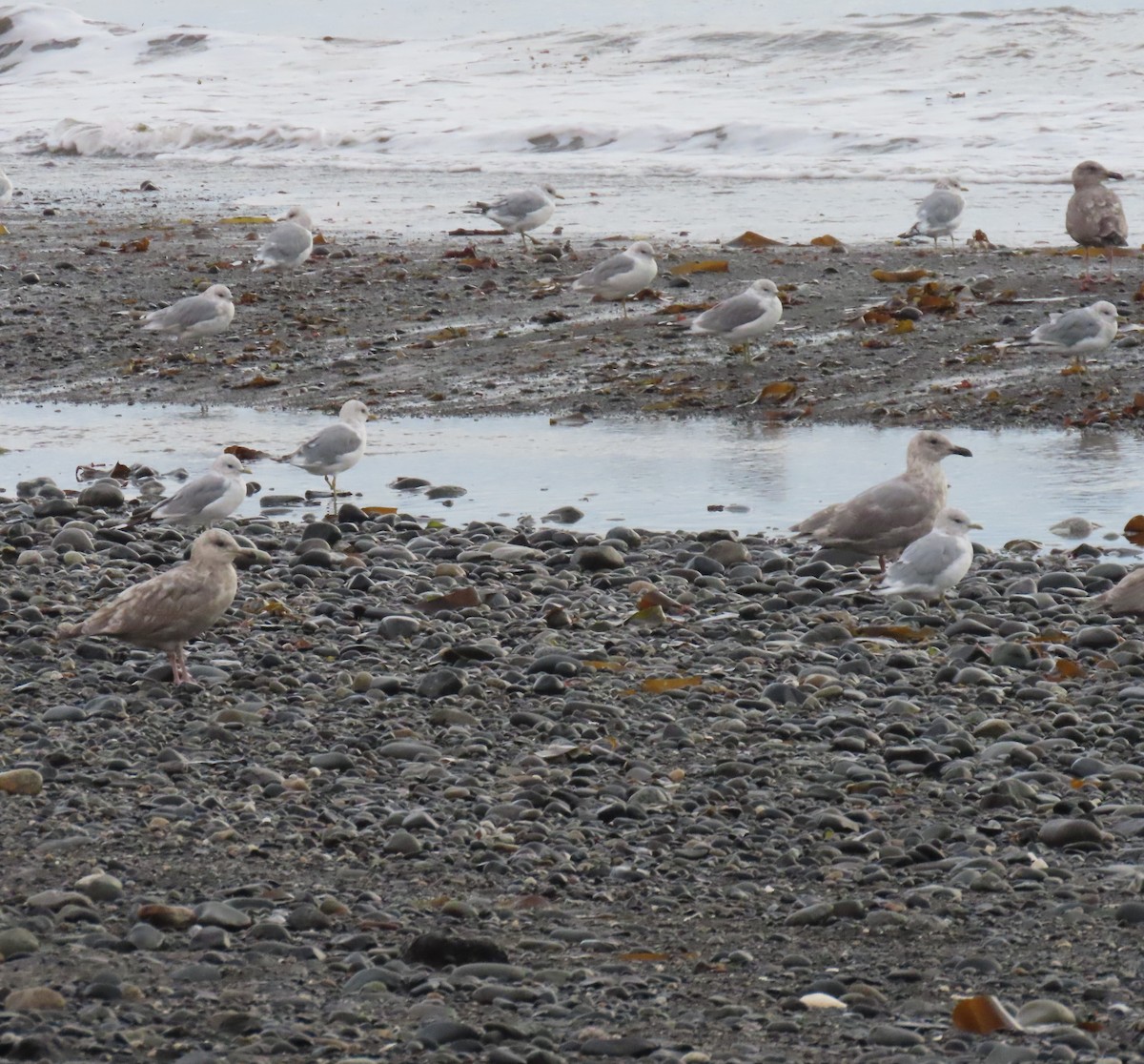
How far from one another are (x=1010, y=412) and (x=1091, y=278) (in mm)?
3523

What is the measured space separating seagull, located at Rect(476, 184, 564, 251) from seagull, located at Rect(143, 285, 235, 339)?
461 centimetres

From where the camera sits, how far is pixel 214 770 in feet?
19.3

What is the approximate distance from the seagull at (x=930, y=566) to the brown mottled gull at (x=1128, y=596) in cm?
61

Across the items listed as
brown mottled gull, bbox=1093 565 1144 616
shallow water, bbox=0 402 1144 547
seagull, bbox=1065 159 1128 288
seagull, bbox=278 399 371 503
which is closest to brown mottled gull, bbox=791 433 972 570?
shallow water, bbox=0 402 1144 547

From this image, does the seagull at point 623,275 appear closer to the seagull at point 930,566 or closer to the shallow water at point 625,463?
the shallow water at point 625,463

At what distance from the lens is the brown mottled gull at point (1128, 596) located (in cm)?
741

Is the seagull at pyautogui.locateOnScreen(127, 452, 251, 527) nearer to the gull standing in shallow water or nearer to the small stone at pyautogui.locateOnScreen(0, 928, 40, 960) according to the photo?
the small stone at pyautogui.locateOnScreen(0, 928, 40, 960)

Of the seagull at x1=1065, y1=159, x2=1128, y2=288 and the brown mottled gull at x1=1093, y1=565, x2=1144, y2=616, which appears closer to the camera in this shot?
the brown mottled gull at x1=1093, y1=565, x2=1144, y2=616

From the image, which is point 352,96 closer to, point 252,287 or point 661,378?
point 252,287

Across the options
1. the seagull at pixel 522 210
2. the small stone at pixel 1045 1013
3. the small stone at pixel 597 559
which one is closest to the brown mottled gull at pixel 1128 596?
the small stone at pixel 597 559

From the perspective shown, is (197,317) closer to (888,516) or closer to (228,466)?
(228,466)

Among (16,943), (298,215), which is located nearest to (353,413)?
(16,943)

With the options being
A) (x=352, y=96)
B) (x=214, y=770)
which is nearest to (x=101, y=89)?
(x=352, y=96)

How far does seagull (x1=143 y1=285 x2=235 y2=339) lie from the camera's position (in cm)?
1368
